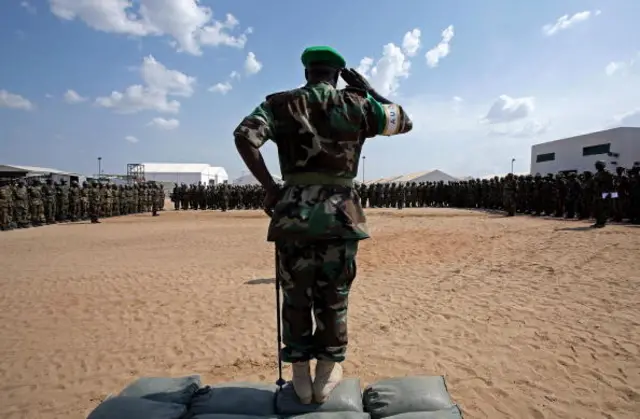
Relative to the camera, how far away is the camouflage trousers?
1.98 m

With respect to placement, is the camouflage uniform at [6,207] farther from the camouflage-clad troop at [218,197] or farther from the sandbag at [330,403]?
the sandbag at [330,403]

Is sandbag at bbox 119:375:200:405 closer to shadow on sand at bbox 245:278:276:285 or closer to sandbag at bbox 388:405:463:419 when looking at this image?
sandbag at bbox 388:405:463:419

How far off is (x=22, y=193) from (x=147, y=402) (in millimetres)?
16956

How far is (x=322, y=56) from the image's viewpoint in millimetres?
2027

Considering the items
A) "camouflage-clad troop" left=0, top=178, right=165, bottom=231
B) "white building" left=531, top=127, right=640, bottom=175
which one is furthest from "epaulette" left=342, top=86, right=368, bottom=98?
"white building" left=531, top=127, right=640, bottom=175

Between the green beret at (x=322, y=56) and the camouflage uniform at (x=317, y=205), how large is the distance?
0.11 meters

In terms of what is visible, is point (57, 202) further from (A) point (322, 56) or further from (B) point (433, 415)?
(B) point (433, 415)

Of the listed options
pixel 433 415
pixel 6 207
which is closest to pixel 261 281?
pixel 433 415

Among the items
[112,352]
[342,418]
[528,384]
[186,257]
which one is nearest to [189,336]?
[112,352]

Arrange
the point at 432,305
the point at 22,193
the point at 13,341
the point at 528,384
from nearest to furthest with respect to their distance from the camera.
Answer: the point at 528,384, the point at 13,341, the point at 432,305, the point at 22,193

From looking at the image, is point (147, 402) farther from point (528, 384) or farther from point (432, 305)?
point (432, 305)

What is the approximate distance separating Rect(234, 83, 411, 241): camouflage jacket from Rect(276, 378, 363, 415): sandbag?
83 cm

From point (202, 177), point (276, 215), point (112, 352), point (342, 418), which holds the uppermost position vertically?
point (202, 177)

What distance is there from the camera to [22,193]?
15172mm
